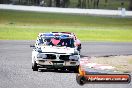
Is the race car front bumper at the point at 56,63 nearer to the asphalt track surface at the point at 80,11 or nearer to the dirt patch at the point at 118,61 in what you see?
the dirt patch at the point at 118,61

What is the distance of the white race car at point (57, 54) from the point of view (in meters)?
12.1

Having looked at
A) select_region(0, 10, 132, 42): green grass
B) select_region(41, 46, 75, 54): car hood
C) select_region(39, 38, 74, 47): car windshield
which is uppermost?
select_region(39, 38, 74, 47): car windshield

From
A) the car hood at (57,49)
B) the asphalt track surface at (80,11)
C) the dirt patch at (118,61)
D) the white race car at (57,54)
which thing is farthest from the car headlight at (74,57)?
the asphalt track surface at (80,11)

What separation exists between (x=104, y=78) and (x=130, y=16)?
70.5m

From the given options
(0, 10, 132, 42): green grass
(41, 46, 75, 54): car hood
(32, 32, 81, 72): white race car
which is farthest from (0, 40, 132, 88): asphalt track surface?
(0, 10, 132, 42): green grass

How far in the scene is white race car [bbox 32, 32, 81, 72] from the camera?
12.1 m

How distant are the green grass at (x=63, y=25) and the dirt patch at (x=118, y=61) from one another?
18.2 metres

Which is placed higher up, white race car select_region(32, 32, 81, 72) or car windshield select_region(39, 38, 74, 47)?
car windshield select_region(39, 38, 74, 47)

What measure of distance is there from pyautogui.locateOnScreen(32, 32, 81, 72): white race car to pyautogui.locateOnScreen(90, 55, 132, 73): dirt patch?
38.6 ft

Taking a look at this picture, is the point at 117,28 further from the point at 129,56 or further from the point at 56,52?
the point at 56,52

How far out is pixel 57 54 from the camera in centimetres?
1206

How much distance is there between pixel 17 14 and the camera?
7356cm

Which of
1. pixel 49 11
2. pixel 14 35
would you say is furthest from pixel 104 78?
pixel 49 11

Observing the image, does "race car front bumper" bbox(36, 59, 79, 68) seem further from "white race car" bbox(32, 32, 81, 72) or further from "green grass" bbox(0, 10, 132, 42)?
"green grass" bbox(0, 10, 132, 42)
